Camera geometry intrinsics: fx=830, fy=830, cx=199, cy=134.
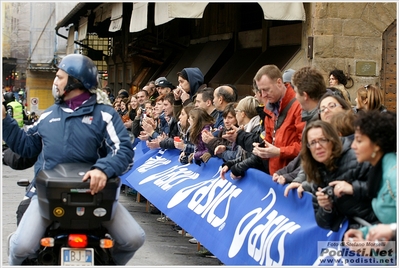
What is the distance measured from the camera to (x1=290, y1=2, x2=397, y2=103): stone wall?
13.5m

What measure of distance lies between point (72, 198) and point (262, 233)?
6.22 ft

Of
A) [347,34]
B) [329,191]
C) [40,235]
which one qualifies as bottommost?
[40,235]

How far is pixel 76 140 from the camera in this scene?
600 cm

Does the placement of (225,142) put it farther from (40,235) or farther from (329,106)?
(40,235)

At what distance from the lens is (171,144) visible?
39.3ft

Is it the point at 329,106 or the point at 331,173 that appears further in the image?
the point at 329,106

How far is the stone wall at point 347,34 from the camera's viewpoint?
44.1 ft

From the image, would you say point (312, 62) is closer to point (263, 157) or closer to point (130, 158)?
point (263, 157)

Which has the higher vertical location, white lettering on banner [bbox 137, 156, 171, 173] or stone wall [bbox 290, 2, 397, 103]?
stone wall [bbox 290, 2, 397, 103]

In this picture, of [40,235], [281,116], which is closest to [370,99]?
[281,116]

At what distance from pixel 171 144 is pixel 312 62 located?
314 cm

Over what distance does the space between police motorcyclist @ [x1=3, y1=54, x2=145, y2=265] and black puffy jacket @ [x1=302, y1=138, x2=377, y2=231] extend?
139 cm

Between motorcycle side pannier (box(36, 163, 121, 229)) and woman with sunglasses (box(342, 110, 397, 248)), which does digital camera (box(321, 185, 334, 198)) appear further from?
motorcycle side pannier (box(36, 163, 121, 229))

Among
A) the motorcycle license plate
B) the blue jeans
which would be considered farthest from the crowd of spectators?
the motorcycle license plate
